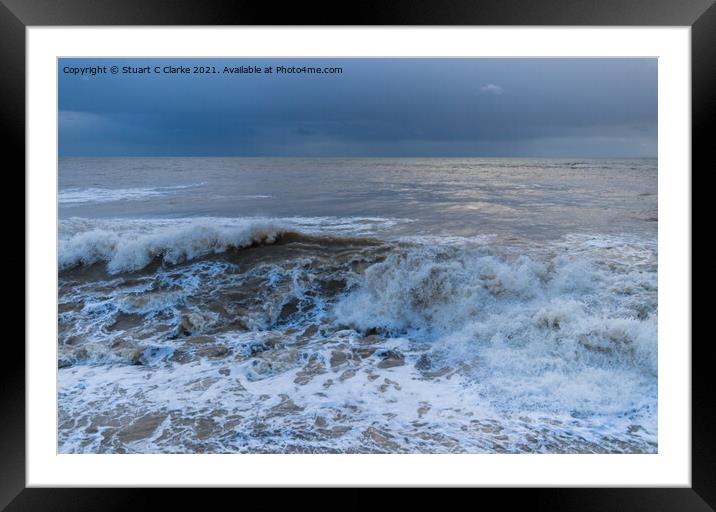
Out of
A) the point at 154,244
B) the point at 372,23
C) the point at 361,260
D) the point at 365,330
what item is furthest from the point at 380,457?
the point at 154,244

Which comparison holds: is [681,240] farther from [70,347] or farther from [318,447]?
[70,347]

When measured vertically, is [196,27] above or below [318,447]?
above

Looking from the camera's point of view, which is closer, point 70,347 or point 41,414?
point 41,414

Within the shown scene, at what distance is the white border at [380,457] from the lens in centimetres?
142

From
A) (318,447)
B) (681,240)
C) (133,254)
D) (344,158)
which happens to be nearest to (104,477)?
(318,447)

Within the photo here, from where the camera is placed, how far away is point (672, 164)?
57.6 inches

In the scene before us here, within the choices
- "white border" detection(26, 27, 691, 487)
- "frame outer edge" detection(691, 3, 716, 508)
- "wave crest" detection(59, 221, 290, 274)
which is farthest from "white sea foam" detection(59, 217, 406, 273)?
"frame outer edge" detection(691, 3, 716, 508)

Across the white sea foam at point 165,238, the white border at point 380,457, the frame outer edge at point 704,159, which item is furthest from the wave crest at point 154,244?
the frame outer edge at point 704,159

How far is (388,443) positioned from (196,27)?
2.09m

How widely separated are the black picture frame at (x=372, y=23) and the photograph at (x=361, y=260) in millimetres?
298

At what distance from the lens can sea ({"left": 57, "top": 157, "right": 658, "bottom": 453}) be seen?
8.97 ft

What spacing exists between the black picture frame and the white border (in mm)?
33

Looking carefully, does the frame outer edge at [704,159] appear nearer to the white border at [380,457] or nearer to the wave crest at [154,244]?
the white border at [380,457]

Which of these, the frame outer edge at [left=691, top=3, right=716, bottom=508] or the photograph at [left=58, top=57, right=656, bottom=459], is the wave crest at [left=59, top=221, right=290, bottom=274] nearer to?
the photograph at [left=58, top=57, right=656, bottom=459]
